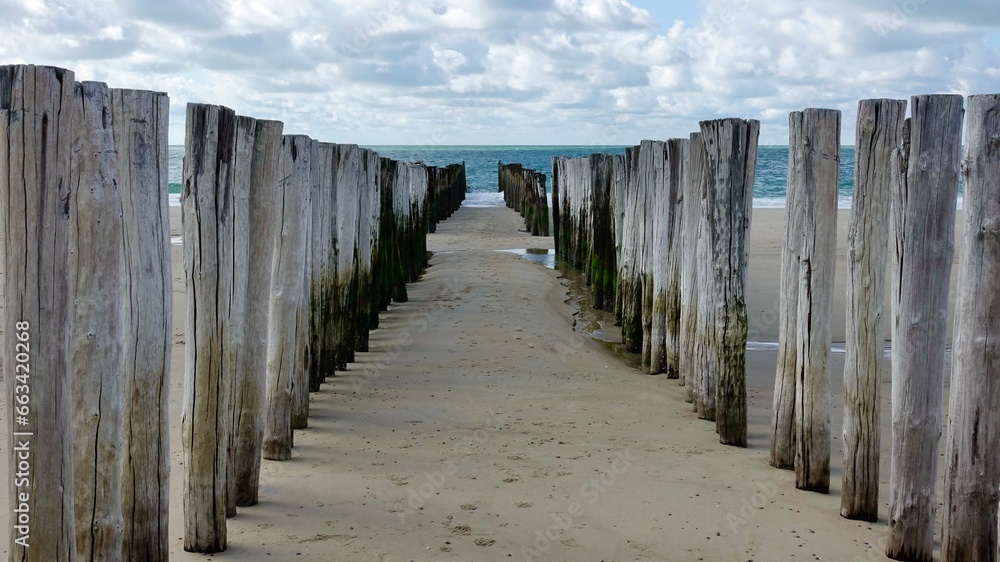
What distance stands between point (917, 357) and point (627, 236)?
604 centimetres

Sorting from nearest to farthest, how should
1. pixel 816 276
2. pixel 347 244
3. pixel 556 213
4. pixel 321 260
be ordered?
pixel 816 276 < pixel 321 260 < pixel 347 244 < pixel 556 213

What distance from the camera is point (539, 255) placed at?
18.3 metres

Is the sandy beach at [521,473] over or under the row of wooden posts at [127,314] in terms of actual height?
under

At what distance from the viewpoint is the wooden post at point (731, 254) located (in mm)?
5742

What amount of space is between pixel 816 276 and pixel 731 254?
1020mm

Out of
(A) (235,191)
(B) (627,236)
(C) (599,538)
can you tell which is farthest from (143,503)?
(B) (627,236)

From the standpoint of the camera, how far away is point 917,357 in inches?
153

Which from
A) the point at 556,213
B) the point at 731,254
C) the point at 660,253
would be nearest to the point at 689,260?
the point at 660,253

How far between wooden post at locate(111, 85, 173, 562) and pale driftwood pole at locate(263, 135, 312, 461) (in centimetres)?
172

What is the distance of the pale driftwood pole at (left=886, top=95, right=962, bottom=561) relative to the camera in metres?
3.78

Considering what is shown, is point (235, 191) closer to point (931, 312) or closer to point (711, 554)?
point (711, 554)

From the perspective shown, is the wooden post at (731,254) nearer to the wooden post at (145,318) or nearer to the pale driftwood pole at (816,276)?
the pale driftwood pole at (816,276)

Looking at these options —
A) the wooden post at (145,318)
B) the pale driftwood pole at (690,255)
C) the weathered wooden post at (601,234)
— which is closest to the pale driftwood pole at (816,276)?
the pale driftwood pole at (690,255)

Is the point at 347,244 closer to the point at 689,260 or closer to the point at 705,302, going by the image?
the point at 689,260
